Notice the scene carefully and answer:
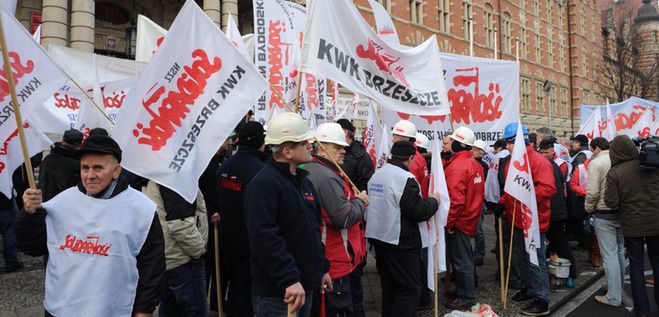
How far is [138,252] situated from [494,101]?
16.6 ft

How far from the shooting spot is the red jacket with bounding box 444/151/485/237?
4848mm

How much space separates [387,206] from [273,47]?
3448mm

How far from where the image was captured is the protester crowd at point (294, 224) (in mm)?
2234

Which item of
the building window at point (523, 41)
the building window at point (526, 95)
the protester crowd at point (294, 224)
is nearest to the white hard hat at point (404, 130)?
the protester crowd at point (294, 224)

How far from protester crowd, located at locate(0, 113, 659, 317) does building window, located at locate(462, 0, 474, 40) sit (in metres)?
23.7

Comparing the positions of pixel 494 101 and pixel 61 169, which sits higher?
pixel 494 101

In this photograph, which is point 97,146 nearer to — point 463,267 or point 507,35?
point 463,267

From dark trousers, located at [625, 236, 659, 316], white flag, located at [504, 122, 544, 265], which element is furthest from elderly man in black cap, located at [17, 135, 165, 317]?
dark trousers, located at [625, 236, 659, 316]

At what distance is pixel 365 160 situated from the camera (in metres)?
5.20

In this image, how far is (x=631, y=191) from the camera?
4.50m

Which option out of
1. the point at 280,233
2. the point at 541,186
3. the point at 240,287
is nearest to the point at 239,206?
the point at 240,287

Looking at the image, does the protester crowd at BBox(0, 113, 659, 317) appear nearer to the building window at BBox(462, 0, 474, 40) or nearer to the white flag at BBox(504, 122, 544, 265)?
the white flag at BBox(504, 122, 544, 265)

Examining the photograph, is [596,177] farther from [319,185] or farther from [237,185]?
[237,185]

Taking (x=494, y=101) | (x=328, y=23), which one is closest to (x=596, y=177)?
(x=494, y=101)
